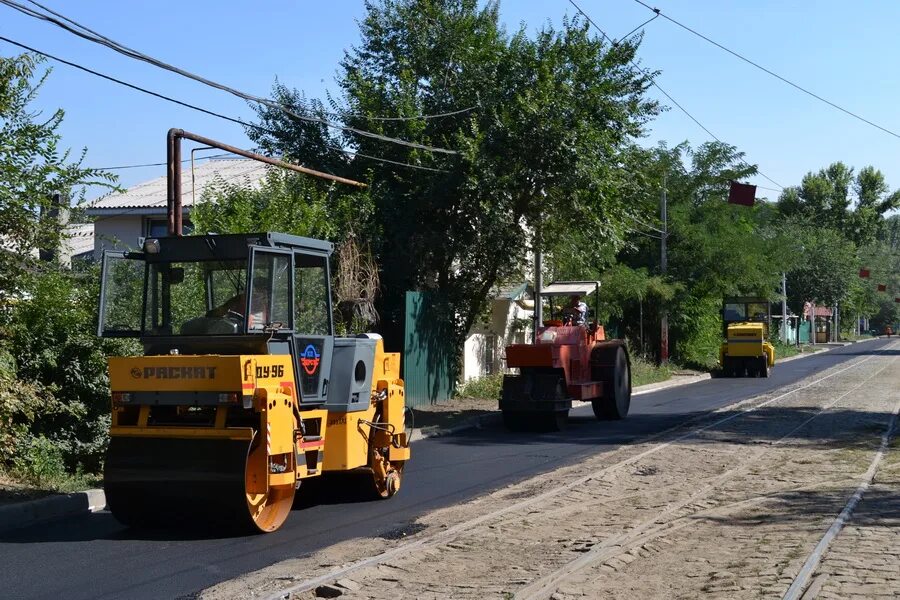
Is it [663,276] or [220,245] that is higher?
[663,276]

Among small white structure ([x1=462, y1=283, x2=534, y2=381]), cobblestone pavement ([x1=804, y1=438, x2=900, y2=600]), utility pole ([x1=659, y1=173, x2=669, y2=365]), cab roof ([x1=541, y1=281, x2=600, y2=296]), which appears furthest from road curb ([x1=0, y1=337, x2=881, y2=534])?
utility pole ([x1=659, y1=173, x2=669, y2=365])

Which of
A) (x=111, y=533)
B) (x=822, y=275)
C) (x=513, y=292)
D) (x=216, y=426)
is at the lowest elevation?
(x=111, y=533)

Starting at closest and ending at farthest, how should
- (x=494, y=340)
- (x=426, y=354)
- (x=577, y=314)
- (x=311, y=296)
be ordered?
(x=311, y=296)
(x=577, y=314)
(x=426, y=354)
(x=494, y=340)

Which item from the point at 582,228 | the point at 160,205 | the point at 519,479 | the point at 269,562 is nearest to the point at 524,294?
the point at 582,228

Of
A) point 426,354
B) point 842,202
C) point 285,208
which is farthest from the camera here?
point 842,202

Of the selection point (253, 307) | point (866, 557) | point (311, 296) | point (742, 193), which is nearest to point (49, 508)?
point (253, 307)

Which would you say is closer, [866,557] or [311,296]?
[866,557]

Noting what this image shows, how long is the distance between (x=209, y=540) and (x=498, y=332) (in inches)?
807

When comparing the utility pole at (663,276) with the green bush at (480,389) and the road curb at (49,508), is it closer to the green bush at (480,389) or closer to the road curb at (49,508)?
the green bush at (480,389)

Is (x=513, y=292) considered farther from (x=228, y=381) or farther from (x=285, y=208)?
(x=228, y=381)

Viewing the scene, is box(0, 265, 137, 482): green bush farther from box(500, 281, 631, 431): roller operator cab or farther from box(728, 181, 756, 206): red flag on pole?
box(728, 181, 756, 206): red flag on pole

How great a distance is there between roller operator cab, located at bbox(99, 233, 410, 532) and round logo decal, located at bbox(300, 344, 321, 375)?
0.04 feet

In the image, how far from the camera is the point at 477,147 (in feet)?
67.1

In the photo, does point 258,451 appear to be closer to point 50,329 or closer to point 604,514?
point 604,514
